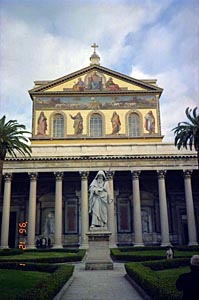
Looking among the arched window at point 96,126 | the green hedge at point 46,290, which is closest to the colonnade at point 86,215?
the arched window at point 96,126

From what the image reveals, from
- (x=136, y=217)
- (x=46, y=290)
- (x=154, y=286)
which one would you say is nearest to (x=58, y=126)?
(x=136, y=217)

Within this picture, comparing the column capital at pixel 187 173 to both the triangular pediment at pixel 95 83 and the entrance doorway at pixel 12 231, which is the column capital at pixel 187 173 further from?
the entrance doorway at pixel 12 231

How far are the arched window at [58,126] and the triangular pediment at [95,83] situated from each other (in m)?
2.91

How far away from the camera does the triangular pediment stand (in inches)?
1513

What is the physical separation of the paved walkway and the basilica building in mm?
15704

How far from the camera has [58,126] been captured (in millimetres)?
37844

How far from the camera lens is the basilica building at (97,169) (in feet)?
102

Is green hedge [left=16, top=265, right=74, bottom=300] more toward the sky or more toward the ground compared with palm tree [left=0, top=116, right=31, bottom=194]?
more toward the ground

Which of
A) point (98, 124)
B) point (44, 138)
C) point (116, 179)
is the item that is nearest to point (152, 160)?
point (116, 179)

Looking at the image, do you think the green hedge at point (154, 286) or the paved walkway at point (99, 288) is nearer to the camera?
the green hedge at point (154, 286)

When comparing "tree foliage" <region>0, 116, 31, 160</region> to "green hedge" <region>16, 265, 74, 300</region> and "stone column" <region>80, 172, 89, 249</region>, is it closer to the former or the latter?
"stone column" <region>80, 172, 89, 249</region>

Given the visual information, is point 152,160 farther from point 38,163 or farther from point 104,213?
point 104,213

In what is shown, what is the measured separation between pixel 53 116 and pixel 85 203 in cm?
1165

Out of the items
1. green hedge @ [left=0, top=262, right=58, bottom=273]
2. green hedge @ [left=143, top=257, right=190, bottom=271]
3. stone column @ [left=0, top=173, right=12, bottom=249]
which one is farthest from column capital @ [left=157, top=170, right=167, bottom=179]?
green hedge @ [left=0, top=262, right=58, bottom=273]
